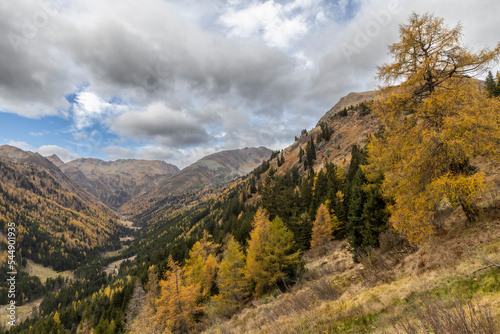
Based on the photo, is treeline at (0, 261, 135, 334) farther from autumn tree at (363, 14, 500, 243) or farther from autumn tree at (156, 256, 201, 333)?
autumn tree at (363, 14, 500, 243)

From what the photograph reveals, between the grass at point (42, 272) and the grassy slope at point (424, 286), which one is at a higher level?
the grassy slope at point (424, 286)

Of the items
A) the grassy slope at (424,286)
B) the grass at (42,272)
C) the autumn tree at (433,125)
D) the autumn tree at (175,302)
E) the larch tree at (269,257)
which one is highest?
the autumn tree at (433,125)

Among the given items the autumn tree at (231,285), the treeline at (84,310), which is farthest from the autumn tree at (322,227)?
the treeline at (84,310)

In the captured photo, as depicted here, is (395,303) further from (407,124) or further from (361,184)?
(361,184)

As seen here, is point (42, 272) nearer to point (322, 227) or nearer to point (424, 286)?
point (322, 227)

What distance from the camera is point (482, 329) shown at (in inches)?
157

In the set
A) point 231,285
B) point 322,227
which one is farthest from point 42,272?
point 322,227

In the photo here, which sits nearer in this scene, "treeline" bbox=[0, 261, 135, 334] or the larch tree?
the larch tree

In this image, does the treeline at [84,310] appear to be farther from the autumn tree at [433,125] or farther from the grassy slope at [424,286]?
the autumn tree at [433,125]

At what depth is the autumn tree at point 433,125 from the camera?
8.95 m

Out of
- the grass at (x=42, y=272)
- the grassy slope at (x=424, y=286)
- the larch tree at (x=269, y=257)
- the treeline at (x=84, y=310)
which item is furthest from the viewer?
the grass at (x=42, y=272)

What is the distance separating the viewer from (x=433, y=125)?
34.2 ft

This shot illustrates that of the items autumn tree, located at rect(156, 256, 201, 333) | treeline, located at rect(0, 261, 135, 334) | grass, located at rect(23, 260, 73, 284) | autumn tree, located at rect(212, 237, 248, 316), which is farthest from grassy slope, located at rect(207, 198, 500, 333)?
grass, located at rect(23, 260, 73, 284)

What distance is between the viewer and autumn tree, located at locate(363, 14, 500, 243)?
Answer: 352 inches
